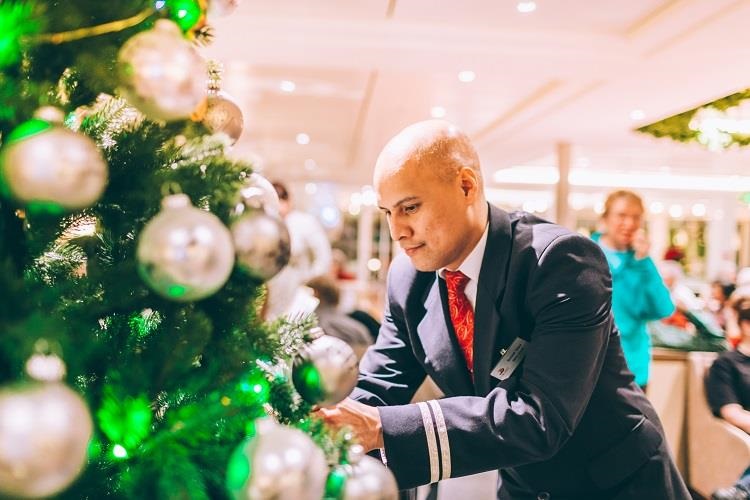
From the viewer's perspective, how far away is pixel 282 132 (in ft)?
27.9

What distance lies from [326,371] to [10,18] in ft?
1.28

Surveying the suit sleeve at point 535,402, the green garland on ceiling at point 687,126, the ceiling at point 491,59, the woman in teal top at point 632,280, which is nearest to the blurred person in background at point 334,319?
the ceiling at point 491,59

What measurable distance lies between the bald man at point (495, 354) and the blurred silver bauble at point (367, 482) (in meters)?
0.24

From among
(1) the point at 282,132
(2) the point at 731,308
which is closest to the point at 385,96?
(1) the point at 282,132

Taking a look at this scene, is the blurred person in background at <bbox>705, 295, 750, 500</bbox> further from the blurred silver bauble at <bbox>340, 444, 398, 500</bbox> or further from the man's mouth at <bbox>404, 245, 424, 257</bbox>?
the blurred silver bauble at <bbox>340, 444, 398, 500</bbox>

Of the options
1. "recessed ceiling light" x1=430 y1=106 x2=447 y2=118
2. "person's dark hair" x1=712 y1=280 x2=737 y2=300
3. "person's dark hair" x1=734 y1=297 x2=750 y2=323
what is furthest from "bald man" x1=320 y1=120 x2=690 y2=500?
"recessed ceiling light" x1=430 y1=106 x2=447 y2=118

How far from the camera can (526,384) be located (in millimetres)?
902

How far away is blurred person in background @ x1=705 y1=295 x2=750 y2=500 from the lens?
2414mm

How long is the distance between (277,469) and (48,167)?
288mm

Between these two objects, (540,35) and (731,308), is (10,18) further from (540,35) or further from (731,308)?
(540,35)

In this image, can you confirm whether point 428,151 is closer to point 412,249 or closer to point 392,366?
point 412,249

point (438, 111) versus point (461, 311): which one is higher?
point (438, 111)

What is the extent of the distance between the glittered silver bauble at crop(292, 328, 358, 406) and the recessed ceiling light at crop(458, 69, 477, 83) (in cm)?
449

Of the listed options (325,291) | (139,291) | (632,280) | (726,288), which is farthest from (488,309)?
(726,288)
